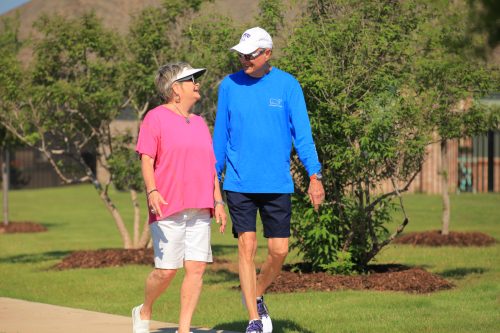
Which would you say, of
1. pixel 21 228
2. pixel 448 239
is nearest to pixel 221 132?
pixel 448 239

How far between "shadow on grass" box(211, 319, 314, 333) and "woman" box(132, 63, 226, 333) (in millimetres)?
1324

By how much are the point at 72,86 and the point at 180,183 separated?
822 centimetres

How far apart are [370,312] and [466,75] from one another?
3359mm

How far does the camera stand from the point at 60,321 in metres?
10.0

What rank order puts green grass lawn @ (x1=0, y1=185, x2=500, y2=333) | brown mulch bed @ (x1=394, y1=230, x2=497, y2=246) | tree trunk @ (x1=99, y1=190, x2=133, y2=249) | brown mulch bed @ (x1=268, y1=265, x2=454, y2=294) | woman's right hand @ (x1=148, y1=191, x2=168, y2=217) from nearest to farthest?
woman's right hand @ (x1=148, y1=191, x2=168, y2=217) → green grass lawn @ (x1=0, y1=185, x2=500, y2=333) → brown mulch bed @ (x1=268, y1=265, x2=454, y2=294) → tree trunk @ (x1=99, y1=190, x2=133, y2=249) → brown mulch bed @ (x1=394, y1=230, x2=497, y2=246)

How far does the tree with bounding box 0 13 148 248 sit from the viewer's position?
1630cm

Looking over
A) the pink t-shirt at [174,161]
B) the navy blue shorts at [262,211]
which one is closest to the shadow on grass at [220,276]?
the navy blue shorts at [262,211]

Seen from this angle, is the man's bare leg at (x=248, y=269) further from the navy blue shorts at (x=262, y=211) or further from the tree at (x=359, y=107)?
the tree at (x=359, y=107)

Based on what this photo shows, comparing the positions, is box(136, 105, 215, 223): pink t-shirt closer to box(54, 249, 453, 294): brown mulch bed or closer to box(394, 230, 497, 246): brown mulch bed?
box(54, 249, 453, 294): brown mulch bed

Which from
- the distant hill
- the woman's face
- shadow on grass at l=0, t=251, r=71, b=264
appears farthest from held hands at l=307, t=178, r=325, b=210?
shadow on grass at l=0, t=251, r=71, b=264

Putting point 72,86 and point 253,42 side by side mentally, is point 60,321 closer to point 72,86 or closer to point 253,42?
point 253,42

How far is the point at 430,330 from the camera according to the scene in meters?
9.41

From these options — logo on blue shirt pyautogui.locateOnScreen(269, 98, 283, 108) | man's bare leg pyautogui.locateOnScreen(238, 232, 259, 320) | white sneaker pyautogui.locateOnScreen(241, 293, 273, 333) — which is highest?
logo on blue shirt pyautogui.locateOnScreen(269, 98, 283, 108)

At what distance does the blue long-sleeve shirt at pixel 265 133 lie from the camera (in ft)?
28.8
